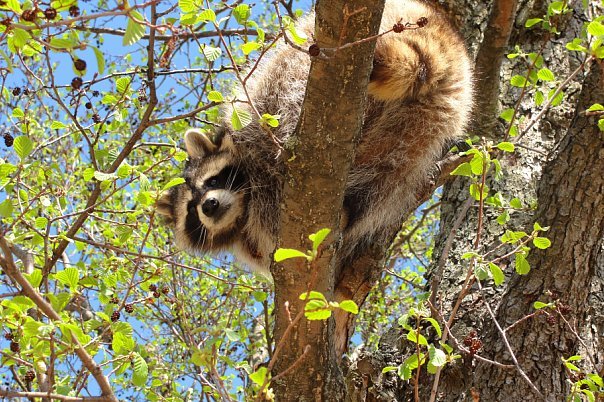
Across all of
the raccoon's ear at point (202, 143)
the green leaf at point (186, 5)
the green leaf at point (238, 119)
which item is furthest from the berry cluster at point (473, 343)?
the green leaf at point (186, 5)

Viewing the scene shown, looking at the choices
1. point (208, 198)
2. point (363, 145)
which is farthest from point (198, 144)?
point (363, 145)

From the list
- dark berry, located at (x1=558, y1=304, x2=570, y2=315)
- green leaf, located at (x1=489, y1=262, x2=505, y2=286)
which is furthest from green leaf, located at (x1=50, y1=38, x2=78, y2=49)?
dark berry, located at (x1=558, y1=304, x2=570, y2=315)

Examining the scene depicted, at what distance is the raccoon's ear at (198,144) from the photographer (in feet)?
12.3

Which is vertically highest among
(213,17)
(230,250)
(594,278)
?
(230,250)

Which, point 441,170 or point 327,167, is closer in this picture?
point 327,167

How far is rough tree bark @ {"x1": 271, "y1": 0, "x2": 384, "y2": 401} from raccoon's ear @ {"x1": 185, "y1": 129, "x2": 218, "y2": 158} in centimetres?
127

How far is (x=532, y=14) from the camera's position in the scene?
4230 mm

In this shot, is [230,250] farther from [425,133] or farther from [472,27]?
[472,27]

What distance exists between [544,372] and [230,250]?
171 cm

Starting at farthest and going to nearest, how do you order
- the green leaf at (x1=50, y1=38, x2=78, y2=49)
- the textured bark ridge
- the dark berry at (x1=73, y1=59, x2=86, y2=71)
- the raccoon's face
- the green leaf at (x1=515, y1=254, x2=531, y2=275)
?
the raccoon's face, the textured bark ridge, the green leaf at (x1=515, y1=254, x2=531, y2=275), the dark berry at (x1=73, y1=59, x2=86, y2=71), the green leaf at (x1=50, y1=38, x2=78, y2=49)

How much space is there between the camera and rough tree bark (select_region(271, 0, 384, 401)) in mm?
2262

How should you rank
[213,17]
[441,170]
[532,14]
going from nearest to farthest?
[213,17] → [441,170] → [532,14]

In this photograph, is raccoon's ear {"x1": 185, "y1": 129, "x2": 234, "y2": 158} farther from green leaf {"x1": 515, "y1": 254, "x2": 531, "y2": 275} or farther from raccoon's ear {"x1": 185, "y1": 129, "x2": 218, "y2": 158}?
green leaf {"x1": 515, "y1": 254, "x2": 531, "y2": 275}

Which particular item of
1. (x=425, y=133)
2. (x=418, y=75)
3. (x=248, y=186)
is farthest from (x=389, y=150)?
(x=248, y=186)
